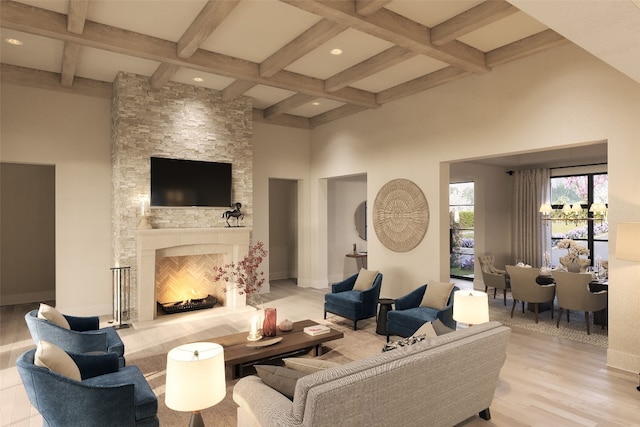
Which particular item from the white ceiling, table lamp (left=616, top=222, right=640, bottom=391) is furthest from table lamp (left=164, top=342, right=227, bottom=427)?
table lamp (left=616, top=222, right=640, bottom=391)

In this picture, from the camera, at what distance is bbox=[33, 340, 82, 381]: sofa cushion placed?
239 centimetres

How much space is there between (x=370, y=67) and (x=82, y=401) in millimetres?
4777

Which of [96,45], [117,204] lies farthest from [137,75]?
[117,204]

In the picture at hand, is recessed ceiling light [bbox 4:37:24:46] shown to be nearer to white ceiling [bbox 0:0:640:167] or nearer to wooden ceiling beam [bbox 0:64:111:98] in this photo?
white ceiling [bbox 0:0:640:167]

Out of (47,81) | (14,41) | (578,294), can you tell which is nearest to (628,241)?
(578,294)

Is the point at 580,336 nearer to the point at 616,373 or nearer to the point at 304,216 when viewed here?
the point at 616,373

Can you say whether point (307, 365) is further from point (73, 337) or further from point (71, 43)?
point (71, 43)

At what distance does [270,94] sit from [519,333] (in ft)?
18.2

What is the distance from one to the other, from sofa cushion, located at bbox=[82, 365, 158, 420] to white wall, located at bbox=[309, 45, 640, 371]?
4.48m

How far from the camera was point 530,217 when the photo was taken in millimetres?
8570

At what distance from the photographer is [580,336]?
16.5 ft

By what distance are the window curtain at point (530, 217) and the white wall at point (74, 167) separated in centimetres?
841

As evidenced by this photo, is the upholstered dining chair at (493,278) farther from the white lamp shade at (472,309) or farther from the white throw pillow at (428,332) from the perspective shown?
the white throw pillow at (428,332)

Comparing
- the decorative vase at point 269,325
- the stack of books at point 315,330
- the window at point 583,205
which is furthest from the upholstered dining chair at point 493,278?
the decorative vase at point 269,325
